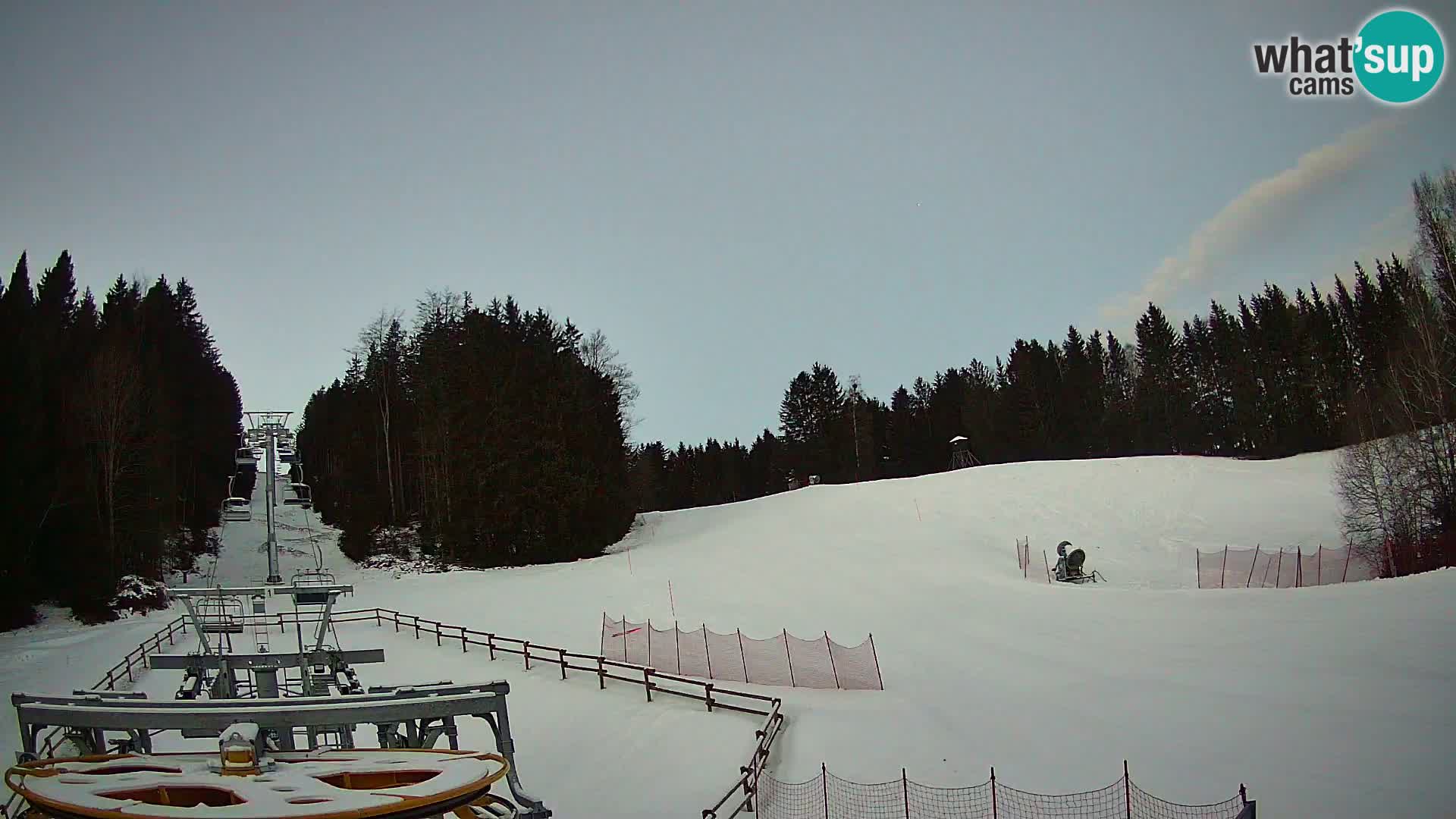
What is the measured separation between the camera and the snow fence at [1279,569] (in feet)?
85.5

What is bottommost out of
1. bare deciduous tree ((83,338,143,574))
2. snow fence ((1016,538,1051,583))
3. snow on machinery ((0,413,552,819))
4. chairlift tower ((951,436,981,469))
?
snow fence ((1016,538,1051,583))

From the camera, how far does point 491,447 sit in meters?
42.3

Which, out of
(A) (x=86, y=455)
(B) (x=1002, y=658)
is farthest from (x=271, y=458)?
(A) (x=86, y=455)

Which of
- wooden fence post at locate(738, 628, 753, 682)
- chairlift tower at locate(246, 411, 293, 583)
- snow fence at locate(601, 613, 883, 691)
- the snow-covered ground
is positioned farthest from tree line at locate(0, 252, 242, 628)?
wooden fence post at locate(738, 628, 753, 682)

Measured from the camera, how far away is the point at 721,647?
66.3ft

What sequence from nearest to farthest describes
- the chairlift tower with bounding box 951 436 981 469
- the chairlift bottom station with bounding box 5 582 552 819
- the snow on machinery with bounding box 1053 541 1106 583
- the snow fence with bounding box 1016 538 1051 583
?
1. the chairlift bottom station with bounding box 5 582 552 819
2. the snow on machinery with bounding box 1053 541 1106 583
3. the snow fence with bounding box 1016 538 1051 583
4. the chairlift tower with bounding box 951 436 981 469

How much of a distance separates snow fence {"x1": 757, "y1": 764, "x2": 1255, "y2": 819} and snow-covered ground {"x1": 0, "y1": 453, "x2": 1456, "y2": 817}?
0.40 m

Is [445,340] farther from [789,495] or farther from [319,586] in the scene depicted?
[319,586]

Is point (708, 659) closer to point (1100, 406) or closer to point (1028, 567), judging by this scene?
point (1028, 567)

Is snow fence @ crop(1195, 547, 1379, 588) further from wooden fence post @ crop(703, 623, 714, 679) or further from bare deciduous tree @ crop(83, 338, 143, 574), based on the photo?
bare deciduous tree @ crop(83, 338, 143, 574)

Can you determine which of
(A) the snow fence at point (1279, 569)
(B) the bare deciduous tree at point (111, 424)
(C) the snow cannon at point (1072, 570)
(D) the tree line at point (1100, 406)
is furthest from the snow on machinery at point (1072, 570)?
(B) the bare deciduous tree at point (111, 424)

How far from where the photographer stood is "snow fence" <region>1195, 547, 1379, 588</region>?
85.5 ft

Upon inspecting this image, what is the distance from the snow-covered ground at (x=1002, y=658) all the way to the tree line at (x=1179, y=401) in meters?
7.41

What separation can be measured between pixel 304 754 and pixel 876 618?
20.5m
